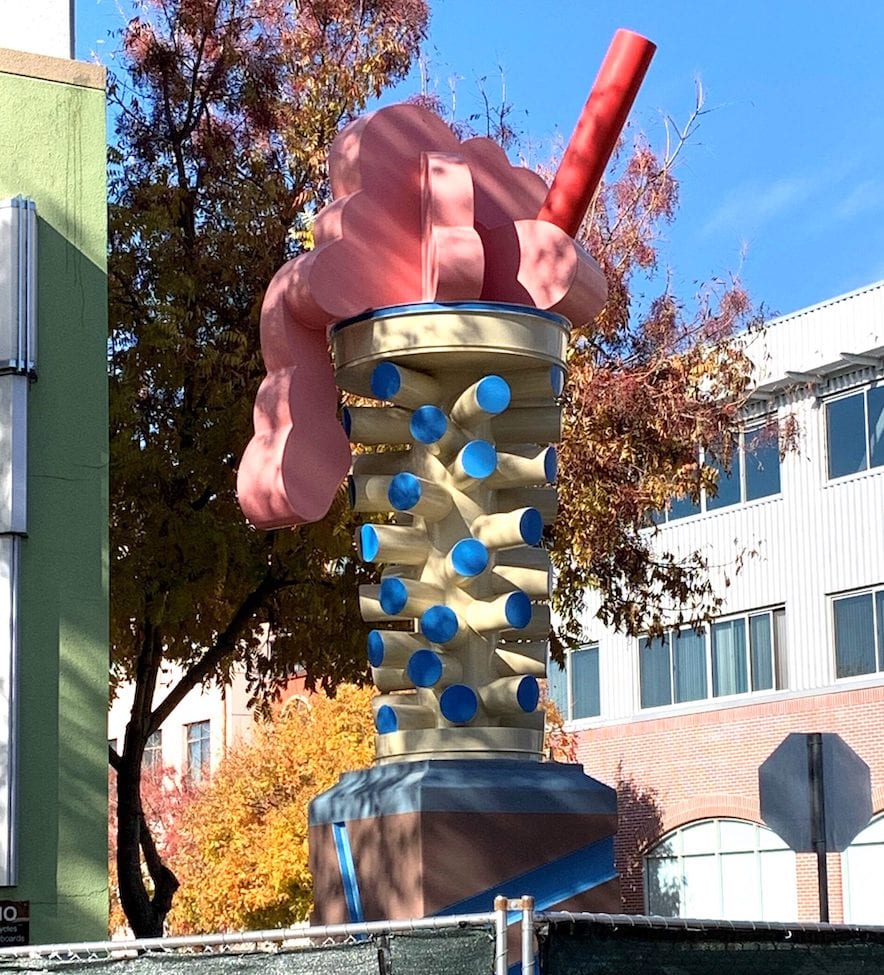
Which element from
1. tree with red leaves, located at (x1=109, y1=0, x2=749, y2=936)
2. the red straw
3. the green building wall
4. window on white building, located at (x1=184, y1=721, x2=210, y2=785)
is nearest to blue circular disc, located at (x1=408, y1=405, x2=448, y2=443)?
the red straw

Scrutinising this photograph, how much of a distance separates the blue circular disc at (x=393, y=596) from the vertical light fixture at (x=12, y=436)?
2673 millimetres

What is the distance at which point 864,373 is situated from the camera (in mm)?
31281

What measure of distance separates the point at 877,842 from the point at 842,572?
175 inches

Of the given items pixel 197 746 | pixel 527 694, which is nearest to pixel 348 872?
pixel 527 694

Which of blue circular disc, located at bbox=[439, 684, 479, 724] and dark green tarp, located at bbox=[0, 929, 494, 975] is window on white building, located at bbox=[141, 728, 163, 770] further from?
dark green tarp, located at bbox=[0, 929, 494, 975]

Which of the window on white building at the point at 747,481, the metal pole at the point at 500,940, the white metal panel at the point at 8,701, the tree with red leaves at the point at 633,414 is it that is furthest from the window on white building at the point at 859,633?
the metal pole at the point at 500,940

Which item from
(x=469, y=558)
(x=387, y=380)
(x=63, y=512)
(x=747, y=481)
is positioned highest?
(x=747, y=481)

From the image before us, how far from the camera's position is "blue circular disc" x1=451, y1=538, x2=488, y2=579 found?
29.9ft

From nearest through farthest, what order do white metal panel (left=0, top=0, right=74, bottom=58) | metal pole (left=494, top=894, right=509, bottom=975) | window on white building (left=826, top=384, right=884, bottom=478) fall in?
metal pole (left=494, top=894, right=509, bottom=975) < white metal panel (left=0, top=0, right=74, bottom=58) < window on white building (left=826, top=384, right=884, bottom=478)

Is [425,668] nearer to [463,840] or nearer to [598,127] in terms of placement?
[463,840]

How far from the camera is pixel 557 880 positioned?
889 centimetres

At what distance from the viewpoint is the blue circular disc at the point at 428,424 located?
932cm

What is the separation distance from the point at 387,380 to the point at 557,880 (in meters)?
2.51

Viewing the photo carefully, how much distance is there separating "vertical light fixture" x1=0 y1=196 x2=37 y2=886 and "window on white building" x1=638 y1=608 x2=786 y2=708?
22065 mm
